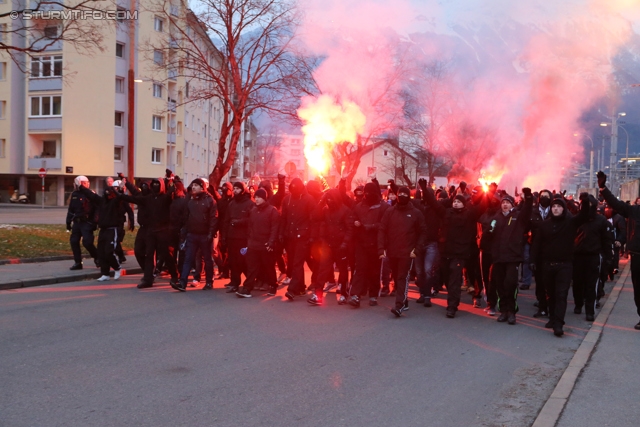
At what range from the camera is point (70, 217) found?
12.6 m

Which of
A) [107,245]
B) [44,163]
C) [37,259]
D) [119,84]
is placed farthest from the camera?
[119,84]

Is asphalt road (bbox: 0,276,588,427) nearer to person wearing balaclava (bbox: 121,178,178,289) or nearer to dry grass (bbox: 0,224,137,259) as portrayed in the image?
person wearing balaclava (bbox: 121,178,178,289)

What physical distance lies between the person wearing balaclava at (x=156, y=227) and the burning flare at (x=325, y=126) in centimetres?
1075

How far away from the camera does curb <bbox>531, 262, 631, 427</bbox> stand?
5.01 meters

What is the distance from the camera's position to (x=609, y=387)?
19.5 feet

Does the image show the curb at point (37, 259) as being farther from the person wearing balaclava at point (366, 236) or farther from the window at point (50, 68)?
the window at point (50, 68)

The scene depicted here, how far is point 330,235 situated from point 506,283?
9.69ft

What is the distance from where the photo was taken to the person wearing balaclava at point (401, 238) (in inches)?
370

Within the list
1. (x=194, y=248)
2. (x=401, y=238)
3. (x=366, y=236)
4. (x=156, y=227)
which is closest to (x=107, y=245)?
(x=156, y=227)

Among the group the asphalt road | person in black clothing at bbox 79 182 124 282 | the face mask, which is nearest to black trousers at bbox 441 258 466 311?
the asphalt road

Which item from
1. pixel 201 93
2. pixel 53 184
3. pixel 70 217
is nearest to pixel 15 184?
pixel 53 184

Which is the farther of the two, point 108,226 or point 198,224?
point 108,226

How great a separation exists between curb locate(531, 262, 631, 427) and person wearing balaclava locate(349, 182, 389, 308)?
11.3 ft

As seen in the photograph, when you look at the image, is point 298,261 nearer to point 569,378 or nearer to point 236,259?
point 236,259
